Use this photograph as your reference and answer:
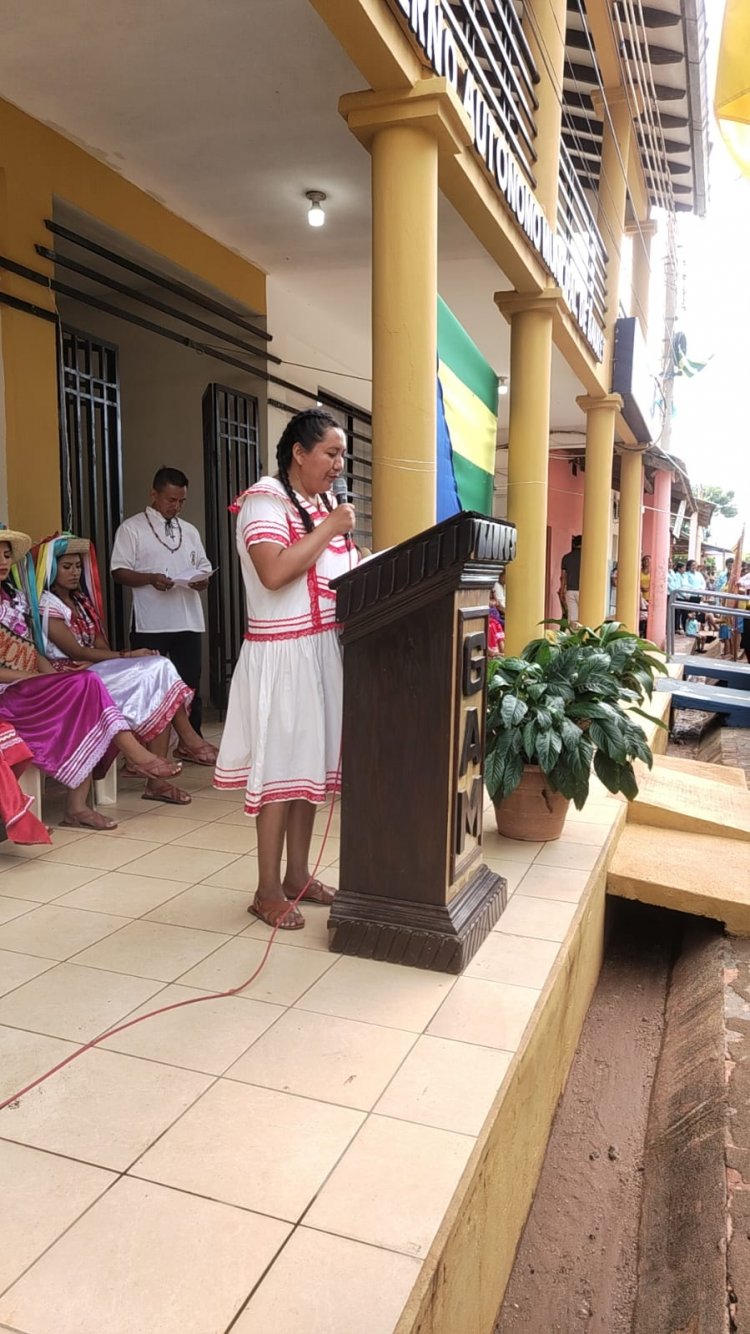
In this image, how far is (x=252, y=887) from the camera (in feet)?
10.1

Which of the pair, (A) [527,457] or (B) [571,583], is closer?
(A) [527,457]

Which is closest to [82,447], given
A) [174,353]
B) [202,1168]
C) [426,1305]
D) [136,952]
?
[174,353]

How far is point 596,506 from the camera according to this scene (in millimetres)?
9156

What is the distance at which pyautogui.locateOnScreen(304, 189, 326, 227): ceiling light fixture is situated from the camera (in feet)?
17.2

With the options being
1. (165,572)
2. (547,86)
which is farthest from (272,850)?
(547,86)

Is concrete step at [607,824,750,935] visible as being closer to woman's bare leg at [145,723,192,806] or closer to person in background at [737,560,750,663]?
woman's bare leg at [145,723,192,806]

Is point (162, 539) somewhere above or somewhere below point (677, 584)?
above

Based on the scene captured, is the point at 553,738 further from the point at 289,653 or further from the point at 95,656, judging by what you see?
the point at 95,656

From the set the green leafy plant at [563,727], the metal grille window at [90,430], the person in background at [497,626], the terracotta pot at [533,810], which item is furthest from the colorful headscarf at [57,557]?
the person in background at [497,626]

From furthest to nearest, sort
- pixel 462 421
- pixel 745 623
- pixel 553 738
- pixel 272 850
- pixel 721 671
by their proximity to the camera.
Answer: pixel 745 623 < pixel 721 671 < pixel 462 421 < pixel 553 738 < pixel 272 850

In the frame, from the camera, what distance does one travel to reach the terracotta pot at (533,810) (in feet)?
11.7

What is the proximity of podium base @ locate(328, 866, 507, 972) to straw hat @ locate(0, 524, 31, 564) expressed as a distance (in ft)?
6.70

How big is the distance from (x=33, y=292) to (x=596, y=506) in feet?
20.3

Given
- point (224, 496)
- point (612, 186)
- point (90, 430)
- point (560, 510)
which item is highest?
point (612, 186)
